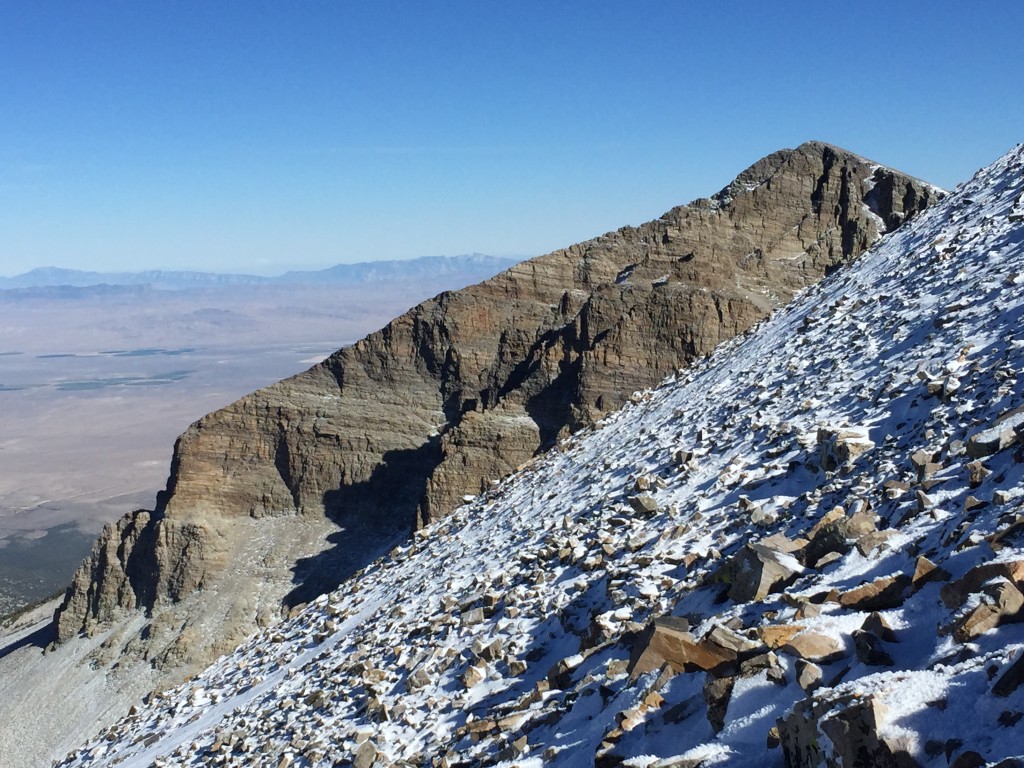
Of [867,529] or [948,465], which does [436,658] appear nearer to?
[867,529]

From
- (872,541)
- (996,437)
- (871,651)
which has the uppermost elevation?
(996,437)

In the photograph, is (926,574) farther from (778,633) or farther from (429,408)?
(429,408)

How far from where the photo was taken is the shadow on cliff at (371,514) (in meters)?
39.3

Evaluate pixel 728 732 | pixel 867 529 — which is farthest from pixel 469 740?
pixel 867 529

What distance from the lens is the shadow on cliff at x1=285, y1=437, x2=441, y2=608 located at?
39312 mm

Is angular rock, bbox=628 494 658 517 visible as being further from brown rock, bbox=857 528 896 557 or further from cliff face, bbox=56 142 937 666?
cliff face, bbox=56 142 937 666

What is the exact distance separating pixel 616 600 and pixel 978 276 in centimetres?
949

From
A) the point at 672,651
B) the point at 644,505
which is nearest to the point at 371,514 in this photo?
the point at 644,505

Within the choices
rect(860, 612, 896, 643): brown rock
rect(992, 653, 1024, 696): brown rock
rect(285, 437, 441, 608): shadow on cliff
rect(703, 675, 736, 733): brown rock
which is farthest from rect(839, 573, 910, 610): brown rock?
rect(285, 437, 441, 608): shadow on cliff

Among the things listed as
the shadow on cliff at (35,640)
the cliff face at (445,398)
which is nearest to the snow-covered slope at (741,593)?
the cliff face at (445,398)

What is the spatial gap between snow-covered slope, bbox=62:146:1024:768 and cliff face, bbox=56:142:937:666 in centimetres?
1877

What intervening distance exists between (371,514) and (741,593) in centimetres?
→ 3709

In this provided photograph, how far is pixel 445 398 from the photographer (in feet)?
151

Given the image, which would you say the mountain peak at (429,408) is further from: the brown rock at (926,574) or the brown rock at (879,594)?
the brown rock at (926,574)
